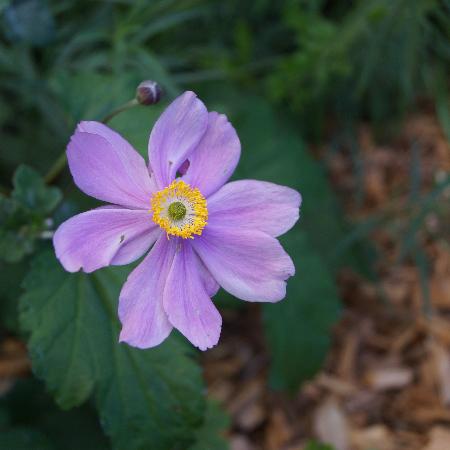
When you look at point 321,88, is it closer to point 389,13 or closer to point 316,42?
point 316,42

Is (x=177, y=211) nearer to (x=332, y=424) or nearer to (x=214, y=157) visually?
(x=214, y=157)

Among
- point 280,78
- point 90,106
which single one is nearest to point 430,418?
point 280,78

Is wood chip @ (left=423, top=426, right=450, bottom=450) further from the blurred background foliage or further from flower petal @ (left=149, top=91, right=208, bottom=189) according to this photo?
flower petal @ (left=149, top=91, right=208, bottom=189)

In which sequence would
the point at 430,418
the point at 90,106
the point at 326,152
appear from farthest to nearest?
the point at 326,152
the point at 430,418
the point at 90,106

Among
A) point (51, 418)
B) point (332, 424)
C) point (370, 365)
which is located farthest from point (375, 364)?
point (51, 418)

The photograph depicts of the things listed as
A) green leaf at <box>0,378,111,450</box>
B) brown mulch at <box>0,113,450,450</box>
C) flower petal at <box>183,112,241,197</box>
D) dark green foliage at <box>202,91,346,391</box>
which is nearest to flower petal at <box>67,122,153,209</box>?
flower petal at <box>183,112,241,197</box>
